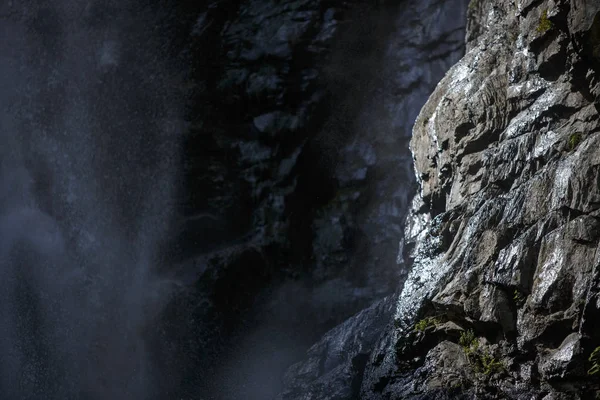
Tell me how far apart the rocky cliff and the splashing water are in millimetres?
5554

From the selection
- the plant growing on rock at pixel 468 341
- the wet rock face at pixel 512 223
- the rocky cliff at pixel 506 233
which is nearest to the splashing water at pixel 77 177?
the rocky cliff at pixel 506 233

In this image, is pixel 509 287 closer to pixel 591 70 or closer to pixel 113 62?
pixel 591 70

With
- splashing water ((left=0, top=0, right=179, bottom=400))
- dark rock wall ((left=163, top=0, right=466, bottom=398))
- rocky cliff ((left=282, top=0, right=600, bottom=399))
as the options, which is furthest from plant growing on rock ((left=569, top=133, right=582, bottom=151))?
splashing water ((left=0, top=0, right=179, bottom=400))

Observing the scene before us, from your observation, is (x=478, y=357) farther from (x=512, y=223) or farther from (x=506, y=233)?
(x=512, y=223)

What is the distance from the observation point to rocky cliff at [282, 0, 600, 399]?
20.1ft

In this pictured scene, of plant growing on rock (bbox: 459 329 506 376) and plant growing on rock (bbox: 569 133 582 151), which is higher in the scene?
plant growing on rock (bbox: 569 133 582 151)

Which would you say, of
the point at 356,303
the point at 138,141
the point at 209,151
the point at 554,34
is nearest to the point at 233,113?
the point at 209,151

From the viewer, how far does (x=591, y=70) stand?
6.78m

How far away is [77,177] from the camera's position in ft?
46.0

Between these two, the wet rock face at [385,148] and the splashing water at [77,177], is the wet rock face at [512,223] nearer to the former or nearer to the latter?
the wet rock face at [385,148]

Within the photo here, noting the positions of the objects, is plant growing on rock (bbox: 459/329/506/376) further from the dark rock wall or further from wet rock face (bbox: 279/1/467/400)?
the dark rock wall

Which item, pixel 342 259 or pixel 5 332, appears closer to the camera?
pixel 342 259

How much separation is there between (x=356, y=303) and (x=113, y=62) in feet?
24.1

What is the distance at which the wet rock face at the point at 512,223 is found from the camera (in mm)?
6105
